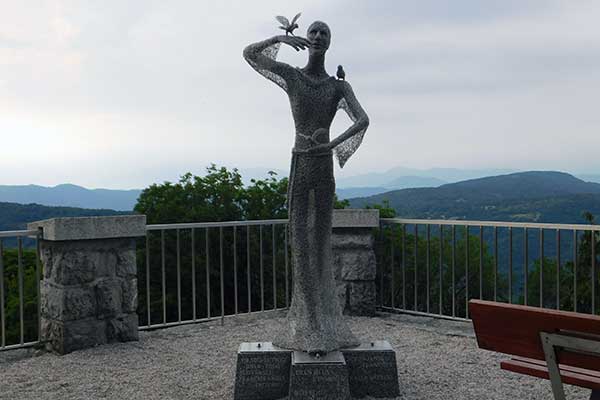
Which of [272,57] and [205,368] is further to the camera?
[205,368]

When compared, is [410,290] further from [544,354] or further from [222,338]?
[544,354]

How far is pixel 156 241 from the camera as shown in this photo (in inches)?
429

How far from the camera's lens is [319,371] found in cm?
393

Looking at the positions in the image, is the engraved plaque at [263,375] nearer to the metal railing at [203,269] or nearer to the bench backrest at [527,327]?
the bench backrest at [527,327]

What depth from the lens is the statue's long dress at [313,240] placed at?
13.7ft

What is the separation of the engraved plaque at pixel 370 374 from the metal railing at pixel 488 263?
1440mm

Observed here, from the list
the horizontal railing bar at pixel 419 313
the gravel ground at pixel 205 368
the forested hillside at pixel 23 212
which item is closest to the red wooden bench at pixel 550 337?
the gravel ground at pixel 205 368

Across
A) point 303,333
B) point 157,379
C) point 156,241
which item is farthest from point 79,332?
point 156,241

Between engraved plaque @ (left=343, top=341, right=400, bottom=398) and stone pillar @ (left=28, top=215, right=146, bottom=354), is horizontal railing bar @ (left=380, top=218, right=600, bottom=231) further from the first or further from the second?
stone pillar @ (left=28, top=215, right=146, bottom=354)

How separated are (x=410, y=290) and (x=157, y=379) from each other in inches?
286

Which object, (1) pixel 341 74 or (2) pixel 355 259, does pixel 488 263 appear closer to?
(2) pixel 355 259

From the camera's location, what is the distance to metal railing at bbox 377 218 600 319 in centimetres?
569

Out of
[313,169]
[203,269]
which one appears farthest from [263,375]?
[203,269]

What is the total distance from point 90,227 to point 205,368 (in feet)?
5.53
